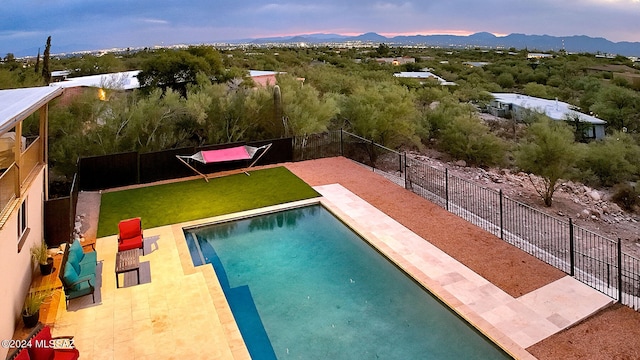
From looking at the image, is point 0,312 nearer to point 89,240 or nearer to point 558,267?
point 89,240

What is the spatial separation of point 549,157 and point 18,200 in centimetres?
1859

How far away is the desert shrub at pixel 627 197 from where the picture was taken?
Result: 61.2 feet


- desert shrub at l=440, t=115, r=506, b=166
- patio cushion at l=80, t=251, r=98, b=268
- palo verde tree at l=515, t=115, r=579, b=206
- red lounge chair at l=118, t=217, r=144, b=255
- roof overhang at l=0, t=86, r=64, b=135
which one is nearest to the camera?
roof overhang at l=0, t=86, r=64, b=135

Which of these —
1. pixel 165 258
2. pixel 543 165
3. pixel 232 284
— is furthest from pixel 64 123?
pixel 543 165

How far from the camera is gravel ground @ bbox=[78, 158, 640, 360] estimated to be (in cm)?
667

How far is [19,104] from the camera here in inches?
299

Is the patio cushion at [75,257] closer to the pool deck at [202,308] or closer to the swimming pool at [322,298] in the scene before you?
the pool deck at [202,308]

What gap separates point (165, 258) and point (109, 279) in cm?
126

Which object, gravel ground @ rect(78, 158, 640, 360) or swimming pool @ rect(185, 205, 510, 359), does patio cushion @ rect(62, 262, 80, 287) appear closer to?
swimming pool @ rect(185, 205, 510, 359)

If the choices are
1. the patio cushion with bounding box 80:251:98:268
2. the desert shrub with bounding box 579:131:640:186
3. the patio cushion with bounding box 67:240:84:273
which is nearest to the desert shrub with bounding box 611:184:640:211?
the desert shrub with bounding box 579:131:640:186

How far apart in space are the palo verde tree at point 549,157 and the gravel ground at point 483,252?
25.3 feet

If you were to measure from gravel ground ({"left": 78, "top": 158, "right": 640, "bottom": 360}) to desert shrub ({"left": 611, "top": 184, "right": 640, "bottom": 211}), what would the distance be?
449 inches

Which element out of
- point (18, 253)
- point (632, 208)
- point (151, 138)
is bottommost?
point (632, 208)

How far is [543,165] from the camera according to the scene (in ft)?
60.5
